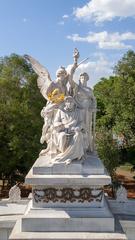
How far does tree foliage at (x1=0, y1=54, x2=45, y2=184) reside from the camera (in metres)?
17.0

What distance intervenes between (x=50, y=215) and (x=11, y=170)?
9106 mm

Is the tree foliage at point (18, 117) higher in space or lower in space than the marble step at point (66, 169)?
higher

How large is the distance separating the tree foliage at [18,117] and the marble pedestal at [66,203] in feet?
24.1

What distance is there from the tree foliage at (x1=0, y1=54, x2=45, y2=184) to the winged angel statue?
6115 millimetres

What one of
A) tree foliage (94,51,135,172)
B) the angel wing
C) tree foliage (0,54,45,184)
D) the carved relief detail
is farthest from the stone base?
tree foliage (94,51,135,172)

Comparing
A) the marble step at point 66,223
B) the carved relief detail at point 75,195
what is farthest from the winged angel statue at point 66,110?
the marble step at point 66,223

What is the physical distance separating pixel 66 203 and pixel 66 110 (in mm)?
2380

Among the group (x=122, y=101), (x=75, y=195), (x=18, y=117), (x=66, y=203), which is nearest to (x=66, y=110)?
(x=75, y=195)

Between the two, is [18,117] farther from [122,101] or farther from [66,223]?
[66,223]

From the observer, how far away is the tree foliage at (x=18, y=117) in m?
17.0

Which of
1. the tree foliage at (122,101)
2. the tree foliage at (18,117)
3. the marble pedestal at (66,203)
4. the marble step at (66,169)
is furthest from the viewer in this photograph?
the tree foliage at (122,101)

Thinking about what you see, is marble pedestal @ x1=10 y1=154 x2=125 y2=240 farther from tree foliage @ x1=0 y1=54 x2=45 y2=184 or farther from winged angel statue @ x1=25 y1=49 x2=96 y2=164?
tree foliage @ x1=0 y1=54 x2=45 y2=184

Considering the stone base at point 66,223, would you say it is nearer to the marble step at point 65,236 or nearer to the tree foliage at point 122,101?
the marble step at point 65,236

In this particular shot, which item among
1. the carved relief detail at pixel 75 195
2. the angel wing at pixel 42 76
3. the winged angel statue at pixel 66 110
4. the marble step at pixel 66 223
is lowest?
the marble step at pixel 66 223
